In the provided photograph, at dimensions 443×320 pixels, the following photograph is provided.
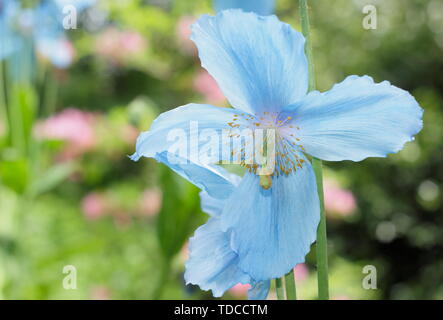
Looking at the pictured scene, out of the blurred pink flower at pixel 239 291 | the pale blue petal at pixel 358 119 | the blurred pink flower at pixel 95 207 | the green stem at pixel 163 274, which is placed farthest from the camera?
the blurred pink flower at pixel 95 207

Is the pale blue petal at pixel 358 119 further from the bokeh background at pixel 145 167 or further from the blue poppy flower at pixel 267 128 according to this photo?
the bokeh background at pixel 145 167

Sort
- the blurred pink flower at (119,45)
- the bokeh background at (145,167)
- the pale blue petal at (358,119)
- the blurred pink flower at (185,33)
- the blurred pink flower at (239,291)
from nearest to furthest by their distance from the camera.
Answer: the pale blue petal at (358,119)
the bokeh background at (145,167)
the blurred pink flower at (239,291)
the blurred pink flower at (185,33)
the blurred pink flower at (119,45)

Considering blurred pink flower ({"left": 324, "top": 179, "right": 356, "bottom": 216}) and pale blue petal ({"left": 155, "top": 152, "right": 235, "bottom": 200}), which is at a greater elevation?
blurred pink flower ({"left": 324, "top": 179, "right": 356, "bottom": 216})

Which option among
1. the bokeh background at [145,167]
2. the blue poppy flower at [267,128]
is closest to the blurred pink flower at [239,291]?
the bokeh background at [145,167]

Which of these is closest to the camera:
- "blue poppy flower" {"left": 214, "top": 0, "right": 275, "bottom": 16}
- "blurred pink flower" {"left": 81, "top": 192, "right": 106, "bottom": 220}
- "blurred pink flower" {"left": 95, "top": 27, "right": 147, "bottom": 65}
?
"blue poppy flower" {"left": 214, "top": 0, "right": 275, "bottom": 16}

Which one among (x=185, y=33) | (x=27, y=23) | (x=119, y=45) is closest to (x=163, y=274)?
(x=27, y=23)

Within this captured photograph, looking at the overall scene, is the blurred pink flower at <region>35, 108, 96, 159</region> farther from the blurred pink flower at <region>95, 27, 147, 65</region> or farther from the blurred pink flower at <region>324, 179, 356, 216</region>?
the blurred pink flower at <region>324, 179, 356, 216</region>

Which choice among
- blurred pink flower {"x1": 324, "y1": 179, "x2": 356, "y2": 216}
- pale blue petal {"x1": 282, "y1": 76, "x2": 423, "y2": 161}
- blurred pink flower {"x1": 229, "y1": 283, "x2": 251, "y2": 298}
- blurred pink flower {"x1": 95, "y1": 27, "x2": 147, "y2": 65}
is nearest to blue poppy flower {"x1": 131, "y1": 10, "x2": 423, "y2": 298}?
pale blue petal {"x1": 282, "y1": 76, "x2": 423, "y2": 161}

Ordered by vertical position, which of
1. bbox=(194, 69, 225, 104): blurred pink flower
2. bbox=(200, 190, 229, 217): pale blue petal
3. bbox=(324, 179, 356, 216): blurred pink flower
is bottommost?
bbox=(200, 190, 229, 217): pale blue petal

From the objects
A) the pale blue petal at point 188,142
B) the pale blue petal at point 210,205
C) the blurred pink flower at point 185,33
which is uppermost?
the blurred pink flower at point 185,33
